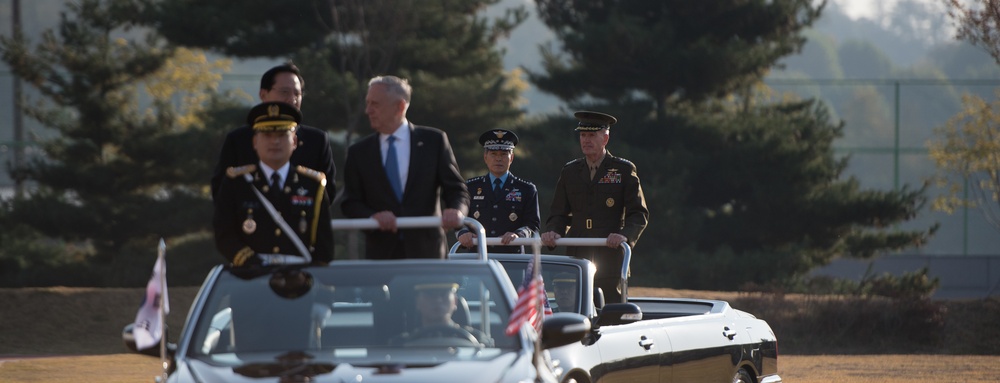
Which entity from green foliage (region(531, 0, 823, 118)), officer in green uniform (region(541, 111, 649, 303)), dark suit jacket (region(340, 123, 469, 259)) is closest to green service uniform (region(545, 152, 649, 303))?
officer in green uniform (region(541, 111, 649, 303))

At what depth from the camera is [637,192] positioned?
11.0 meters

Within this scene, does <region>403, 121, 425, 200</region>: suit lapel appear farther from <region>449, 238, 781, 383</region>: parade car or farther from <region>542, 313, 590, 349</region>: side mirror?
<region>542, 313, 590, 349</region>: side mirror

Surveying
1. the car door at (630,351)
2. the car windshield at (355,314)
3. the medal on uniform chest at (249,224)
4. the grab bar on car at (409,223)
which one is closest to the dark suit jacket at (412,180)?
the grab bar on car at (409,223)

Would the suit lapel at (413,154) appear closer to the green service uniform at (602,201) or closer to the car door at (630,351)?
the car door at (630,351)

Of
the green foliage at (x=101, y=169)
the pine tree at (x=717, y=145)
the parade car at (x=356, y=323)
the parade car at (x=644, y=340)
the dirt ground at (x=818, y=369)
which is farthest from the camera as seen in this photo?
the pine tree at (x=717, y=145)

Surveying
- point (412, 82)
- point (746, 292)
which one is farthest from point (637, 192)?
point (412, 82)

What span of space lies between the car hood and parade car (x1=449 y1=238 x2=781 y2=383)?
1461 mm

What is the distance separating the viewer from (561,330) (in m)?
6.53

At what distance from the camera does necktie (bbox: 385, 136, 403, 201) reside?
795 centimetres

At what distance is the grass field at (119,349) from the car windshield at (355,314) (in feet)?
30.5

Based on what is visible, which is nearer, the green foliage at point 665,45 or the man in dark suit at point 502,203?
the man in dark suit at point 502,203

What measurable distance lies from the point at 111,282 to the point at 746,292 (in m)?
13.6

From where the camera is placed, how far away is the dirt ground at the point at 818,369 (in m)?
16.2

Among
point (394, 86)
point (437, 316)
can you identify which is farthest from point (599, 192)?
point (437, 316)
